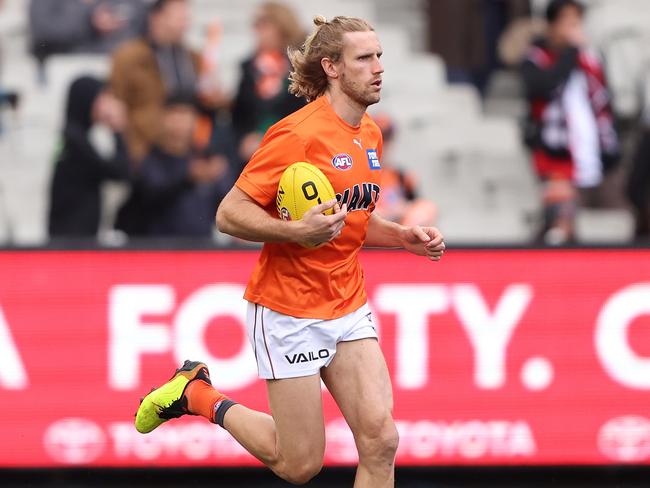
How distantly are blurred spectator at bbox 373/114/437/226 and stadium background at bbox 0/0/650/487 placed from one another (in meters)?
1.13

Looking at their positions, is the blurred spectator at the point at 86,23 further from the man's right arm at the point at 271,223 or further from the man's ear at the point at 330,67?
the man's right arm at the point at 271,223

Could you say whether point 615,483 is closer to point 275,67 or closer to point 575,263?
point 575,263

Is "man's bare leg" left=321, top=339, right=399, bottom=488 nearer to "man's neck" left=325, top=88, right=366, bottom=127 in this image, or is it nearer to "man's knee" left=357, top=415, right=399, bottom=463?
"man's knee" left=357, top=415, right=399, bottom=463

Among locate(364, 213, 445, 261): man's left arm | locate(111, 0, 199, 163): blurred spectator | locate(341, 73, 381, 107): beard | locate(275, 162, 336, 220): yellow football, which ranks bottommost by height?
locate(364, 213, 445, 261): man's left arm

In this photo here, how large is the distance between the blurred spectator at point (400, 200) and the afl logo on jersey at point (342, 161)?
3551mm

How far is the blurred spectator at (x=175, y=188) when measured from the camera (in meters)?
10.4

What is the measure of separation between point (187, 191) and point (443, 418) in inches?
101

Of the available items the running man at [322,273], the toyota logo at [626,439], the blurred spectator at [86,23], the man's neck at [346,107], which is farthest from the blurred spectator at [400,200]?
the man's neck at [346,107]

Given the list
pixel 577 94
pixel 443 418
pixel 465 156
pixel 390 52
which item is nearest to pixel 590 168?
pixel 577 94

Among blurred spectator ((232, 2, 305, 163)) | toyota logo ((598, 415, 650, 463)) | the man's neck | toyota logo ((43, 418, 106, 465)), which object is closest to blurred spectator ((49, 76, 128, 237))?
blurred spectator ((232, 2, 305, 163))

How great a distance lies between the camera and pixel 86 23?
456 inches

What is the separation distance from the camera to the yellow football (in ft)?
20.7

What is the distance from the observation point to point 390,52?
41.6ft

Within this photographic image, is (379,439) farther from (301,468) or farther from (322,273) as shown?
(322,273)
